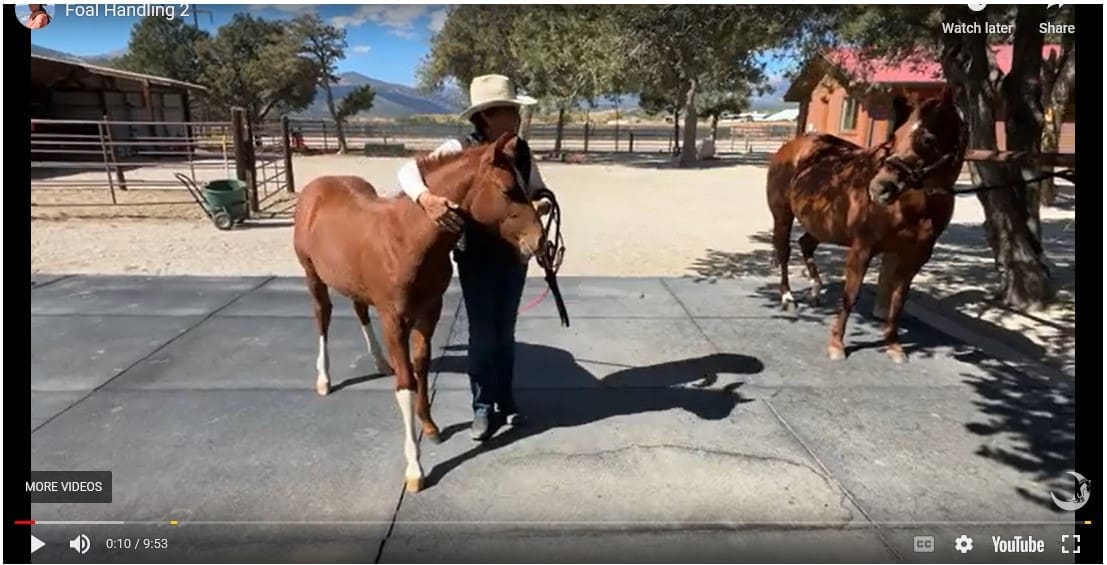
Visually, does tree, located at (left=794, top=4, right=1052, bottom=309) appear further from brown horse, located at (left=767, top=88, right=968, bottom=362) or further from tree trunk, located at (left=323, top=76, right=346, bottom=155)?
tree trunk, located at (left=323, top=76, right=346, bottom=155)

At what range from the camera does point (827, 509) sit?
8.45 ft

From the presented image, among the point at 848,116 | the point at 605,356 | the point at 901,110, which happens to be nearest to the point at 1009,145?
the point at 901,110

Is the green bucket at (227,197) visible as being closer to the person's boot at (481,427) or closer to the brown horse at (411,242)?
the brown horse at (411,242)

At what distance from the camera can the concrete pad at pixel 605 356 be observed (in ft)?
12.9

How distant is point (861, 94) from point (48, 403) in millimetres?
18066

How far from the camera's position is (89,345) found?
4.34 meters

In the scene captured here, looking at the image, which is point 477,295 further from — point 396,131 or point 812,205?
point 396,131

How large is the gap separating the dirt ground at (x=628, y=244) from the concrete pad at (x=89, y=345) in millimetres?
2103

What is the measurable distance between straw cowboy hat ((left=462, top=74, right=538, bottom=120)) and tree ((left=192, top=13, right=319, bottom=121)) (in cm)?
2911

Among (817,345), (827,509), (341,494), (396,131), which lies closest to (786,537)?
(827,509)

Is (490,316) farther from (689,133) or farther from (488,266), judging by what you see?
(689,133)

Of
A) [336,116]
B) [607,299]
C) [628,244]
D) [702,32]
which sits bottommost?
[607,299]

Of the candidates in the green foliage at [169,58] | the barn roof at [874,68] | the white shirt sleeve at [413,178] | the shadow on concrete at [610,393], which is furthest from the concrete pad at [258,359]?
the green foliage at [169,58]

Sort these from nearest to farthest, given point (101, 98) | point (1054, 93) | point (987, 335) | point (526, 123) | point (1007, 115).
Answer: point (987, 335) → point (1007, 115) → point (1054, 93) → point (526, 123) → point (101, 98)
